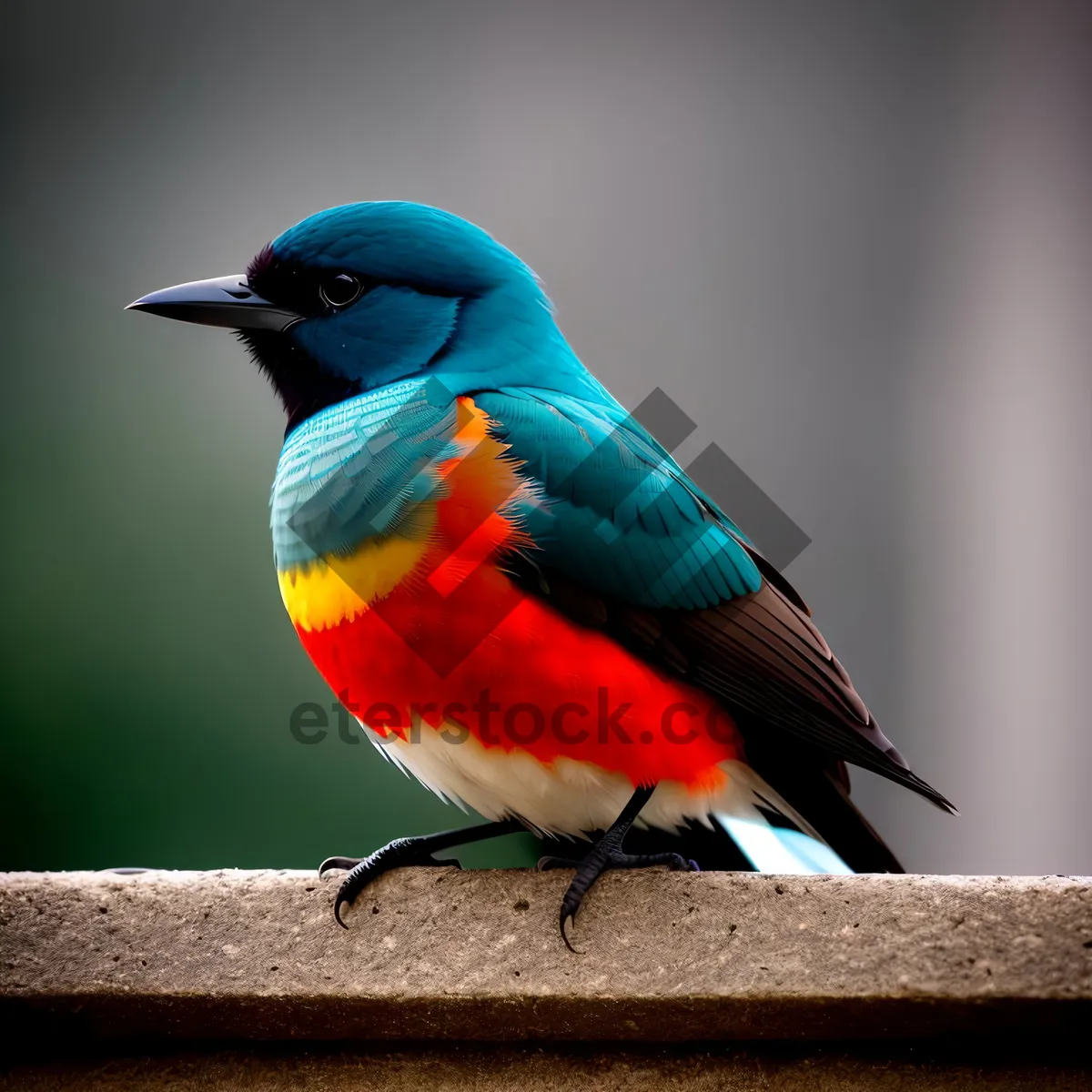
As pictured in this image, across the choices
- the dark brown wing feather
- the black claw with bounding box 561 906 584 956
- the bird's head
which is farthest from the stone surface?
the bird's head

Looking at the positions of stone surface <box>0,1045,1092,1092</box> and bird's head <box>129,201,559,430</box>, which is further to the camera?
bird's head <box>129,201,559,430</box>

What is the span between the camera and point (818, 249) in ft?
14.9

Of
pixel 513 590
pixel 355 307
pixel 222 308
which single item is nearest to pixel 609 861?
pixel 513 590

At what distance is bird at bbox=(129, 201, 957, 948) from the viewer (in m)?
1.86

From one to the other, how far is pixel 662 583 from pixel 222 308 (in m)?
1.04

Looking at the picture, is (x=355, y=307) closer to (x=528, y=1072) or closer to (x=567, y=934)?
(x=567, y=934)

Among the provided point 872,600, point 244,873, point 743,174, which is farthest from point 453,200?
point 244,873

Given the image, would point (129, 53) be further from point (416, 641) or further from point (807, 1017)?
point (807, 1017)

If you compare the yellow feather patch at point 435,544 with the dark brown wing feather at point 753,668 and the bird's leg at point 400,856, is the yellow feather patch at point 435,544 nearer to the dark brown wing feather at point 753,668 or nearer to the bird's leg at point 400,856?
the dark brown wing feather at point 753,668

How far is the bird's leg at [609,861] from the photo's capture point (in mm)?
1753

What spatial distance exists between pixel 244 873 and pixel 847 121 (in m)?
3.97

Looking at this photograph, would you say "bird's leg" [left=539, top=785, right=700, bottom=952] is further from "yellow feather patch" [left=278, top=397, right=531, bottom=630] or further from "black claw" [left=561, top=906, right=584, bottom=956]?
"yellow feather patch" [left=278, top=397, right=531, bottom=630]

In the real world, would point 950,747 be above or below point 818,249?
below

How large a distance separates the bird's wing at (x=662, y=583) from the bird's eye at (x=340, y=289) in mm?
383
